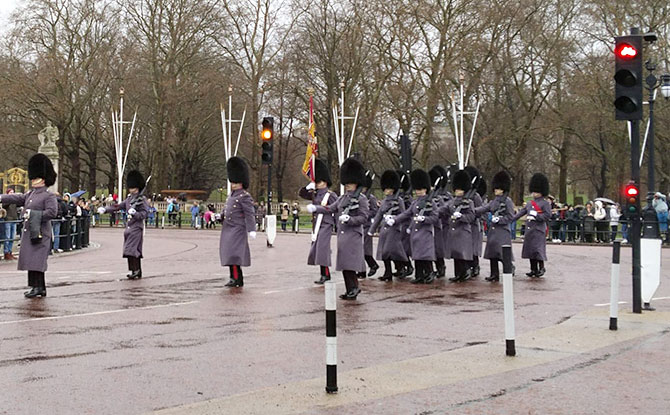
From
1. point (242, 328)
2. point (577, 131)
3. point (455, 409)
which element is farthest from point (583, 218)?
point (455, 409)

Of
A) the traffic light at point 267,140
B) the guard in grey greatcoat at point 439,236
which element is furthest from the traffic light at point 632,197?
the traffic light at point 267,140

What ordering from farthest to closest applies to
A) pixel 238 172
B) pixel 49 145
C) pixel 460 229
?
pixel 49 145, pixel 460 229, pixel 238 172

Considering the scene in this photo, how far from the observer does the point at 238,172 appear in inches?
639

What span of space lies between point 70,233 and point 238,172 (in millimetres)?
12207

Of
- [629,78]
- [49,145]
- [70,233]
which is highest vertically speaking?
[49,145]

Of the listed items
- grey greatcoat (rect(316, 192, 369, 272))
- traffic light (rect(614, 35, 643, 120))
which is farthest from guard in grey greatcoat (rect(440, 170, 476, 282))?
traffic light (rect(614, 35, 643, 120))

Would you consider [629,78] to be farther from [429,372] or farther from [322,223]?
[322,223]

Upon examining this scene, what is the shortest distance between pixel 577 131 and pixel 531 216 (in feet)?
109

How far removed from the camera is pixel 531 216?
18250 mm

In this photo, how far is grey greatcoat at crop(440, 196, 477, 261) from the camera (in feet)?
56.6

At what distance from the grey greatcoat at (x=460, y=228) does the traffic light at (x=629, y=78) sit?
19.3ft

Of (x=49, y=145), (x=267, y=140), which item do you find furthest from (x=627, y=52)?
(x=49, y=145)

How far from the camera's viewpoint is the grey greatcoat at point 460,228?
1727 cm

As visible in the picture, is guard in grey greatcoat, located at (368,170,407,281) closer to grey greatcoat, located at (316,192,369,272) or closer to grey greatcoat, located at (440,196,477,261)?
grey greatcoat, located at (440,196,477,261)
